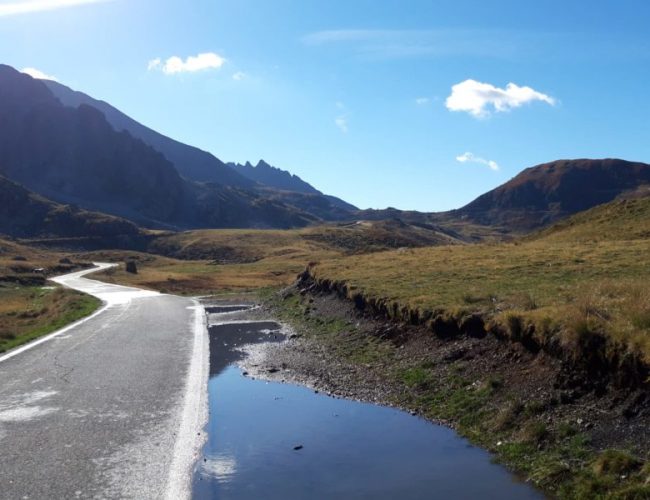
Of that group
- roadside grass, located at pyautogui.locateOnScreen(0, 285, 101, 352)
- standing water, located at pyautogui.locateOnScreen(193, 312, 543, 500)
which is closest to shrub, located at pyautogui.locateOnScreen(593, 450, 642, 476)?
standing water, located at pyautogui.locateOnScreen(193, 312, 543, 500)

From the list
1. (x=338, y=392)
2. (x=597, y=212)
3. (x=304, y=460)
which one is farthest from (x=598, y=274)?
(x=597, y=212)

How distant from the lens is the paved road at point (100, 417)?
1009 cm

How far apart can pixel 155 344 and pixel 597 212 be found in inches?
1928

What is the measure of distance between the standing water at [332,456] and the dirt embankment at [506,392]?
24.8 inches

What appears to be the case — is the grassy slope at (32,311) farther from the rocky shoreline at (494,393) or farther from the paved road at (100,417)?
the rocky shoreline at (494,393)

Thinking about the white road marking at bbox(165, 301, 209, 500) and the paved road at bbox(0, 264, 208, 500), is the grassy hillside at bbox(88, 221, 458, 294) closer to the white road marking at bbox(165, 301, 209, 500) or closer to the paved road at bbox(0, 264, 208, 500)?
the paved road at bbox(0, 264, 208, 500)

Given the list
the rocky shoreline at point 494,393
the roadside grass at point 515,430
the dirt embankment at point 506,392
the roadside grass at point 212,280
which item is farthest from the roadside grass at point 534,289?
the roadside grass at point 212,280

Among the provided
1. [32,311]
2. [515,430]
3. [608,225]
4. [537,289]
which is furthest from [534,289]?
[32,311]

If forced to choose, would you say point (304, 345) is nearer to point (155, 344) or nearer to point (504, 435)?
point (155, 344)

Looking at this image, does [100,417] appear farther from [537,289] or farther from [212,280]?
[212,280]

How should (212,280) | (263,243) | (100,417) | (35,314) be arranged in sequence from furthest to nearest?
(263,243) < (212,280) < (35,314) < (100,417)

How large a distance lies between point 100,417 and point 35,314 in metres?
29.6

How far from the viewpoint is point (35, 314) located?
130ft

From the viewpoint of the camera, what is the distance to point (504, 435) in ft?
41.1
